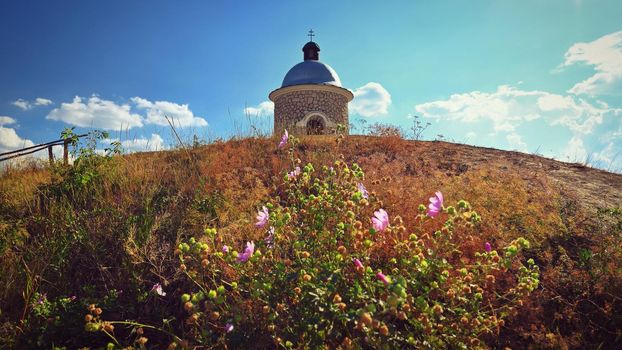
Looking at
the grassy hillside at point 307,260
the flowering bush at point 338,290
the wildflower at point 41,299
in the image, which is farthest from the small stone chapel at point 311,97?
the flowering bush at point 338,290

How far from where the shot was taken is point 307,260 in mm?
2064

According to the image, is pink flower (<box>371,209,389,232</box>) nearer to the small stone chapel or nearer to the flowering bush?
the flowering bush

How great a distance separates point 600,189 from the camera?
5.20 m

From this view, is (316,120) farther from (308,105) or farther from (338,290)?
(338,290)

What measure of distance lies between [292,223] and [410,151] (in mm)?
4573

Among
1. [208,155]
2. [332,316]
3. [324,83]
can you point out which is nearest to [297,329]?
[332,316]

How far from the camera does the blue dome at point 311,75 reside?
1684 cm

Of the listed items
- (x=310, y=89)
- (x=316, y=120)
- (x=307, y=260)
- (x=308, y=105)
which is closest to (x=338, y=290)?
(x=307, y=260)

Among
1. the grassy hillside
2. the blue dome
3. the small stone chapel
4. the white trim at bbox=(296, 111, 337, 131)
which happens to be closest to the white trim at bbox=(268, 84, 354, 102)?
the small stone chapel

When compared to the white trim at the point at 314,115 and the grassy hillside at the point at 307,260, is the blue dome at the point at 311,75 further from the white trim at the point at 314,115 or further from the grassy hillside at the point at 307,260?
the grassy hillside at the point at 307,260

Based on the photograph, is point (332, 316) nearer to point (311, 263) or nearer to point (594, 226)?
point (311, 263)

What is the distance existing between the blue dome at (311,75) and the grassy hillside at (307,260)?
12.1 m

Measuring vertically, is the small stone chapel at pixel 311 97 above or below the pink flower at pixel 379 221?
above

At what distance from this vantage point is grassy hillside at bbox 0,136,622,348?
1880 millimetres
